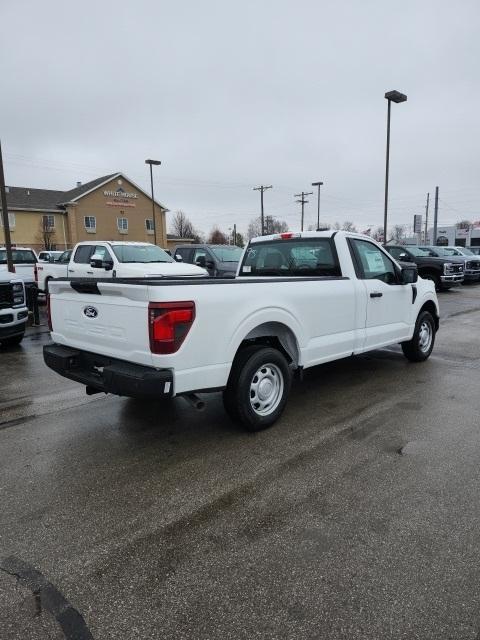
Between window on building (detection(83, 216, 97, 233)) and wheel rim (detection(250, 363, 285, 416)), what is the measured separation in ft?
158

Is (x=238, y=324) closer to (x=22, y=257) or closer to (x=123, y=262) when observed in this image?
(x=123, y=262)

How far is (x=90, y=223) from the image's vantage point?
48.8 meters

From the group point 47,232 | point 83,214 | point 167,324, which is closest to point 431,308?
→ point 167,324

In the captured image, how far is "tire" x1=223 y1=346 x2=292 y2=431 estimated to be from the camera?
4.09 meters

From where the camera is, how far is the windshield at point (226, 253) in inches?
598

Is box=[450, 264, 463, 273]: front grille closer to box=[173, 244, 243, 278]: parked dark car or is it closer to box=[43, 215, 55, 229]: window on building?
box=[173, 244, 243, 278]: parked dark car

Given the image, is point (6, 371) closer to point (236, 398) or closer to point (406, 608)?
point (236, 398)

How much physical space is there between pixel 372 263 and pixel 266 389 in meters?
2.50

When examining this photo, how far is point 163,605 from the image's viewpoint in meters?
2.26

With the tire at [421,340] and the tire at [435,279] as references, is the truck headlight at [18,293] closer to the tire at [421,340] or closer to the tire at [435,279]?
the tire at [421,340]

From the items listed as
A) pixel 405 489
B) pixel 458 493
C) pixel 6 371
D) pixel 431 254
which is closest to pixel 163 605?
pixel 405 489

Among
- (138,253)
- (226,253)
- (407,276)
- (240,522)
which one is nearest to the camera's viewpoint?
(240,522)

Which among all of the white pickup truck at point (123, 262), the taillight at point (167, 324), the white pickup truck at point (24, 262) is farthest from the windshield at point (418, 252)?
the taillight at point (167, 324)

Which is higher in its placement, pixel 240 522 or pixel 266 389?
pixel 266 389
